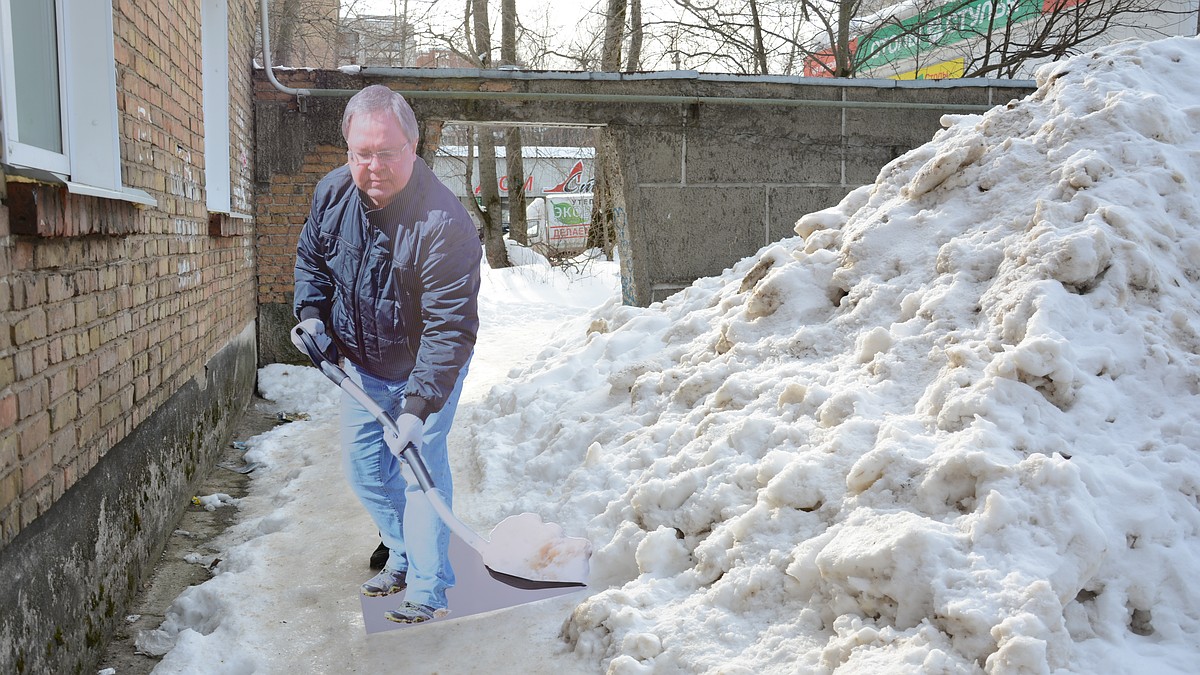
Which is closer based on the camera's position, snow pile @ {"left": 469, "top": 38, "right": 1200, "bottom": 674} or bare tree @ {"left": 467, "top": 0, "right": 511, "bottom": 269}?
snow pile @ {"left": 469, "top": 38, "right": 1200, "bottom": 674}

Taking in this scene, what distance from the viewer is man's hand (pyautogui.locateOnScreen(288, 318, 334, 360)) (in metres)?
2.98

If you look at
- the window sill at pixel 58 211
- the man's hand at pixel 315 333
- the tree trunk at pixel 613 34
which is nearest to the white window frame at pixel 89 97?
the window sill at pixel 58 211

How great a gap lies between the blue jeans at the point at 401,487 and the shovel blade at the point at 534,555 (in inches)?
6.6

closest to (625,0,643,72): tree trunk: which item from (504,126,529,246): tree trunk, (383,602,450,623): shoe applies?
(504,126,529,246): tree trunk

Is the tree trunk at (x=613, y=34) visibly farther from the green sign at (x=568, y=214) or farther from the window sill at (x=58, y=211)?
the window sill at (x=58, y=211)

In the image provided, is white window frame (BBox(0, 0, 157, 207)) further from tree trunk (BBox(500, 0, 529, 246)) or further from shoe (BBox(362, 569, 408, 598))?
tree trunk (BBox(500, 0, 529, 246))

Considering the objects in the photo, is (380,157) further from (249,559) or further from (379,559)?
(249,559)

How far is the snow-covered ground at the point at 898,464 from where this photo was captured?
2461mm

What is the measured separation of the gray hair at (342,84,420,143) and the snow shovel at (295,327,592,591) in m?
0.74

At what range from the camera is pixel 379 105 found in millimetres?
2824

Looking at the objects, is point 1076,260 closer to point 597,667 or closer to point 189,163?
point 597,667

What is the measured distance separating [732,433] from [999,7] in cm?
1360

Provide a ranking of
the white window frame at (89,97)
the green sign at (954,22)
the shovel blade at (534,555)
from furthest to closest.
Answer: the green sign at (954,22), the shovel blade at (534,555), the white window frame at (89,97)

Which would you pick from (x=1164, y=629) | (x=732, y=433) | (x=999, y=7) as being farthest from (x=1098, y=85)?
(x=999, y=7)
